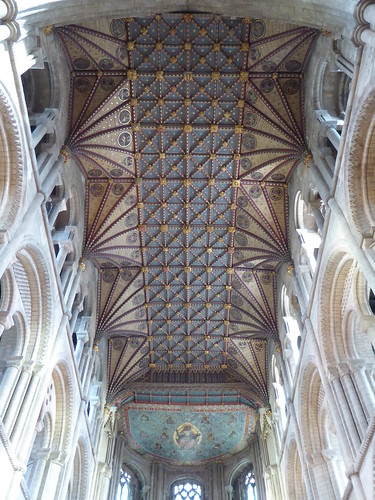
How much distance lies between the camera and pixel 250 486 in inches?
898

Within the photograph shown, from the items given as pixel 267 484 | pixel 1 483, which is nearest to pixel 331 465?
pixel 267 484

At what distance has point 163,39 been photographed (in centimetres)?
1479

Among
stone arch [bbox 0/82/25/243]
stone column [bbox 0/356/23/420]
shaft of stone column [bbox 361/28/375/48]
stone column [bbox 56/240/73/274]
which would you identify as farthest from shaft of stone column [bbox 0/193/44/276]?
shaft of stone column [bbox 361/28/375/48]

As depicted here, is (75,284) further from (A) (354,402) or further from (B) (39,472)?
(A) (354,402)

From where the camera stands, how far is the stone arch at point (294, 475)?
53.7ft

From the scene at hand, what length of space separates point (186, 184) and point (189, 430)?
43.5 feet

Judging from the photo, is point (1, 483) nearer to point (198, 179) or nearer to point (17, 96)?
point (17, 96)

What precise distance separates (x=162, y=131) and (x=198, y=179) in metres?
2.32

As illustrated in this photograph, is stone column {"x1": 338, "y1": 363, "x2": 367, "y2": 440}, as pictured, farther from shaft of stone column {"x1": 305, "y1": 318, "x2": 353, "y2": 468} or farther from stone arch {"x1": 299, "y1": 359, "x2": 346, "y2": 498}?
stone arch {"x1": 299, "y1": 359, "x2": 346, "y2": 498}

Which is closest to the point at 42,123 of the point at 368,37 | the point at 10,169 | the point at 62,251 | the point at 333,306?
the point at 10,169

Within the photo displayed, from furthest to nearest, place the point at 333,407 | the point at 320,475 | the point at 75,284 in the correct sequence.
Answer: the point at 75,284
the point at 320,475
the point at 333,407

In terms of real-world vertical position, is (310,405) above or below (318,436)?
above

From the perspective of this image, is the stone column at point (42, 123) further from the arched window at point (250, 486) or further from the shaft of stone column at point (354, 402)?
the arched window at point (250, 486)

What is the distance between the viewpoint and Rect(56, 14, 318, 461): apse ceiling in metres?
14.9
